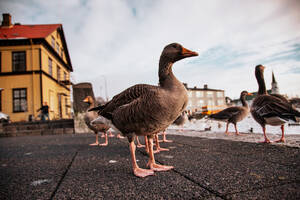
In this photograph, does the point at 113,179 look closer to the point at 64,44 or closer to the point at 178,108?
the point at 178,108

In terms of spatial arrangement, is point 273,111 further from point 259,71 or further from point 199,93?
point 199,93

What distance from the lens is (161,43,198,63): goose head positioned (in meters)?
2.80

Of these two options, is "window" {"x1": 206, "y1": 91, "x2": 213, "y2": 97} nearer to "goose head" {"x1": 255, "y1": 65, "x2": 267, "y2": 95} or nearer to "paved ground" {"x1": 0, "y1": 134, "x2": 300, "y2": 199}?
"goose head" {"x1": 255, "y1": 65, "x2": 267, "y2": 95}

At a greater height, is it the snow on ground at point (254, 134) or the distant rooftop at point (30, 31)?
the distant rooftop at point (30, 31)

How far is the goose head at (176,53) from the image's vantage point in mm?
2801

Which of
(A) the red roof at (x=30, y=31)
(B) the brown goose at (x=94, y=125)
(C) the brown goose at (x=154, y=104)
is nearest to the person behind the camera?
(C) the brown goose at (x=154, y=104)

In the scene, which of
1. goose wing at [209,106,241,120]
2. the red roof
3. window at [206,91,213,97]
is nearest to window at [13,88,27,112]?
the red roof

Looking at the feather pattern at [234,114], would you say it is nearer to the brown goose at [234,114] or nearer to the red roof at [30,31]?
the brown goose at [234,114]

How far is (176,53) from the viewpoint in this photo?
2803 millimetres

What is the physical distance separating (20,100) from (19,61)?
15.7 feet

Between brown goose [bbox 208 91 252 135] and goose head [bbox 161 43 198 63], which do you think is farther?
brown goose [bbox 208 91 252 135]

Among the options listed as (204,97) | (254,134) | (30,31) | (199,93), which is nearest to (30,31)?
(30,31)

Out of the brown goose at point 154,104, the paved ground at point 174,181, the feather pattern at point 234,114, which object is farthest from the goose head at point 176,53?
the feather pattern at point 234,114

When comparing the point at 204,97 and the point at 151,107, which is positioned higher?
the point at 204,97
